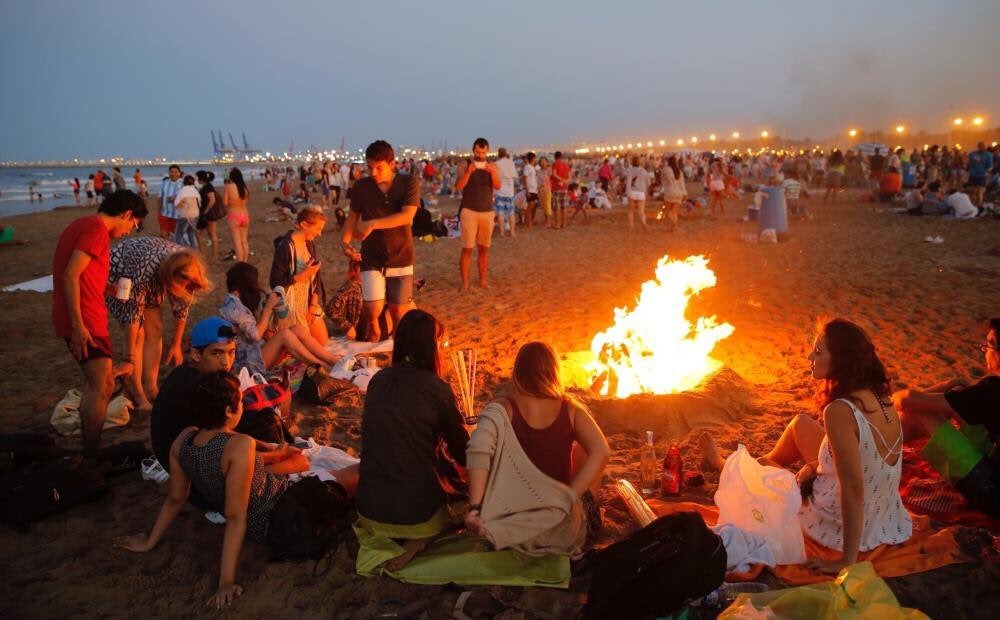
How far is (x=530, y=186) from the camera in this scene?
17234mm

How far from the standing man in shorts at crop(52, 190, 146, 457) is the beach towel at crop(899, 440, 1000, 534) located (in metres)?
5.85

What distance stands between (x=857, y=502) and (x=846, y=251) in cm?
1112

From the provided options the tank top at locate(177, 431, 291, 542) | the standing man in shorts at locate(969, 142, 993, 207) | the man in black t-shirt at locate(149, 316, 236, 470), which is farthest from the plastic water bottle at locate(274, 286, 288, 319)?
the standing man in shorts at locate(969, 142, 993, 207)

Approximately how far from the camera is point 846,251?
1269cm

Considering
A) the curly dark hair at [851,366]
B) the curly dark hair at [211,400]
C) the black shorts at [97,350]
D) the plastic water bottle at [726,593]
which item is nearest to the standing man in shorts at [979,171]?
the curly dark hair at [851,366]

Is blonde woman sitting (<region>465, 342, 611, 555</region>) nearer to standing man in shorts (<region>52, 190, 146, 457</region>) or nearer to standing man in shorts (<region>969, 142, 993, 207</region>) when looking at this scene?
standing man in shorts (<region>52, 190, 146, 457</region>)

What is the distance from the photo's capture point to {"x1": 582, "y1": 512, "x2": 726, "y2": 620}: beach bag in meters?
2.86

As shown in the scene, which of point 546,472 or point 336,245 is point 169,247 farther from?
point 336,245

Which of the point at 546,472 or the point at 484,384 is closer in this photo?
the point at 546,472

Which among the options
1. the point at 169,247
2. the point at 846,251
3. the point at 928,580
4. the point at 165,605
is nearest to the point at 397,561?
the point at 165,605

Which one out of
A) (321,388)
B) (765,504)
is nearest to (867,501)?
(765,504)

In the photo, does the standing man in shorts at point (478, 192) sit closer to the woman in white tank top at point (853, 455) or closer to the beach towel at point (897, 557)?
the woman in white tank top at point (853, 455)

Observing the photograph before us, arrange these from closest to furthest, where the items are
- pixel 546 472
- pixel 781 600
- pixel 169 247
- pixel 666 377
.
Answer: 1. pixel 781 600
2. pixel 546 472
3. pixel 169 247
4. pixel 666 377

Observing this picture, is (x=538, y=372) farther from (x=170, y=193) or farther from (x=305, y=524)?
(x=170, y=193)
